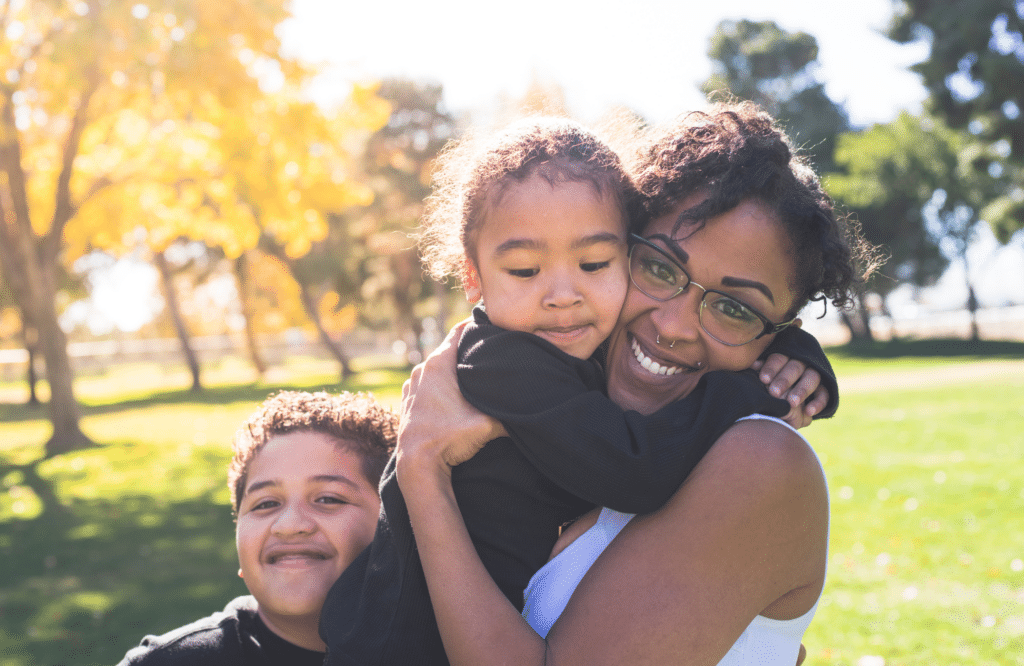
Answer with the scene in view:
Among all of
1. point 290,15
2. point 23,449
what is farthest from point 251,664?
point 23,449

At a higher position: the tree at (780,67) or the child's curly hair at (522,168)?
the tree at (780,67)

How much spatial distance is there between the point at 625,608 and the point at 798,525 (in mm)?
441

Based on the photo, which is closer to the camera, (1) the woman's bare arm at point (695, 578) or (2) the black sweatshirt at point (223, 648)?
(1) the woman's bare arm at point (695, 578)

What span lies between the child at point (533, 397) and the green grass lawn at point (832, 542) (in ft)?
13.3

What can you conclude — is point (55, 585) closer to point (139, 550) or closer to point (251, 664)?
point (139, 550)

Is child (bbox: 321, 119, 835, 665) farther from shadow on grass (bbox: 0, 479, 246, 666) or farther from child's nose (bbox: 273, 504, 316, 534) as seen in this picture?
shadow on grass (bbox: 0, 479, 246, 666)

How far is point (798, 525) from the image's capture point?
1755mm

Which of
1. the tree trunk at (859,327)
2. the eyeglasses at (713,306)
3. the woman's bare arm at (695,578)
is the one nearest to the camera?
the woman's bare arm at (695,578)

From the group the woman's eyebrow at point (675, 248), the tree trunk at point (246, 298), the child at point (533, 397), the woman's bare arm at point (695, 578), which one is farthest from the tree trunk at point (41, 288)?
the tree trunk at point (246, 298)

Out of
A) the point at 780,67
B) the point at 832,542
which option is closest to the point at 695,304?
the point at 832,542

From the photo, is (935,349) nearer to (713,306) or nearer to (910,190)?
(910,190)

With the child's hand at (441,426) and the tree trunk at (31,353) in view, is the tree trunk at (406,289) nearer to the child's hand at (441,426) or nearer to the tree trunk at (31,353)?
the tree trunk at (31,353)

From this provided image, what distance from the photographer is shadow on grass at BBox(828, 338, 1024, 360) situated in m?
32.9

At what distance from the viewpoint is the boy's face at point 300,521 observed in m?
2.46
